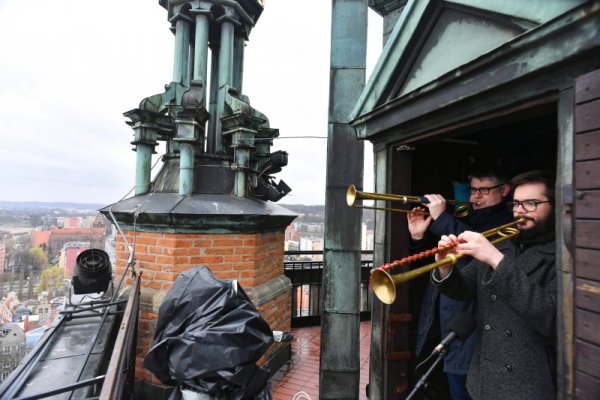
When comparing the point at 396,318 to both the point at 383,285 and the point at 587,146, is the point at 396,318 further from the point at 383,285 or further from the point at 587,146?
the point at 587,146

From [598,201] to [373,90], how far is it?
1947mm

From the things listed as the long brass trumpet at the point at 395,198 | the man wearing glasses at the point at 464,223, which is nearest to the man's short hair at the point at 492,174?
the man wearing glasses at the point at 464,223

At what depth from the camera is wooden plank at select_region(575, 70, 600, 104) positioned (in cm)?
120

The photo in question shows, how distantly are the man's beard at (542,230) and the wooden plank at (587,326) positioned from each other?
51 centimetres

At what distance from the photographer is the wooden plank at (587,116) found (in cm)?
120

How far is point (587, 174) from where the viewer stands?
1229 mm

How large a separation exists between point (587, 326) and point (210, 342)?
2201mm

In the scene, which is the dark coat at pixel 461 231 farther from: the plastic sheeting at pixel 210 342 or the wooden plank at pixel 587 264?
the plastic sheeting at pixel 210 342

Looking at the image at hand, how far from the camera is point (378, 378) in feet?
8.83

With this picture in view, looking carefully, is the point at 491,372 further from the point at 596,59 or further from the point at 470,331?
the point at 596,59

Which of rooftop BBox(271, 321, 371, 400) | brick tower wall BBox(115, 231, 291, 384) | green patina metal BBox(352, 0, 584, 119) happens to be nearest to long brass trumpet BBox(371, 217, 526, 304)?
green patina metal BBox(352, 0, 584, 119)

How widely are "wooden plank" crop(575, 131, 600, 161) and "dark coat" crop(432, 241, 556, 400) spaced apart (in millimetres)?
555

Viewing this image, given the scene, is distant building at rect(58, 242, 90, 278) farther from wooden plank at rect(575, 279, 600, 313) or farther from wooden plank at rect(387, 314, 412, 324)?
wooden plank at rect(575, 279, 600, 313)

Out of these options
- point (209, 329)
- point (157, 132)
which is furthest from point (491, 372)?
point (157, 132)
